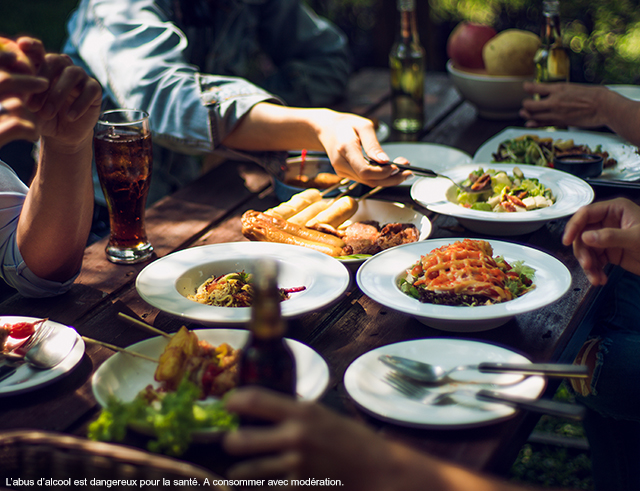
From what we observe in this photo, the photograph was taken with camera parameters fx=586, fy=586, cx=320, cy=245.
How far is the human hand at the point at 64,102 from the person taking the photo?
1.42 metres

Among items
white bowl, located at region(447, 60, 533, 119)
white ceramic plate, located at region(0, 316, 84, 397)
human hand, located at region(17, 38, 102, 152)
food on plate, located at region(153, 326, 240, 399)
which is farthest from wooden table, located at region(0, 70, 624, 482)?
white bowl, located at region(447, 60, 533, 119)

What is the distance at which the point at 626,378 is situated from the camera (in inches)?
71.6

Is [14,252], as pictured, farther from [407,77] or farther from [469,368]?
[407,77]

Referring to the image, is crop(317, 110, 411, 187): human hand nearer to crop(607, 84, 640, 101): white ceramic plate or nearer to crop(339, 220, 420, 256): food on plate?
crop(339, 220, 420, 256): food on plate

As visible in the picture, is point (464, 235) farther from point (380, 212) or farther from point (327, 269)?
point (327, 269)

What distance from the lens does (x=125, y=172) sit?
1.82 m

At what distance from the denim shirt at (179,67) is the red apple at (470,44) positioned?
0.84m

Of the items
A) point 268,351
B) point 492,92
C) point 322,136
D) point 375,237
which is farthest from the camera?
point 492,92

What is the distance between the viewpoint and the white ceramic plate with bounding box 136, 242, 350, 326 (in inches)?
56.4

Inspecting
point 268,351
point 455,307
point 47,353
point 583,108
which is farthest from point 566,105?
point 47,353

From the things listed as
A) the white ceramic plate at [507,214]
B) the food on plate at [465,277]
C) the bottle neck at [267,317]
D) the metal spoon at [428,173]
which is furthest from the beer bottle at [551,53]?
the bottle neck at [267,317]

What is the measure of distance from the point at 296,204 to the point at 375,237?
33 cm

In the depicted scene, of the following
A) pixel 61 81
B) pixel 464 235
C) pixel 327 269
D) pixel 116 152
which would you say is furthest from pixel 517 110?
pixel 61 81

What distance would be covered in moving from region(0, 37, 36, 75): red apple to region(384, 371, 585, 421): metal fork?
1004 mm
